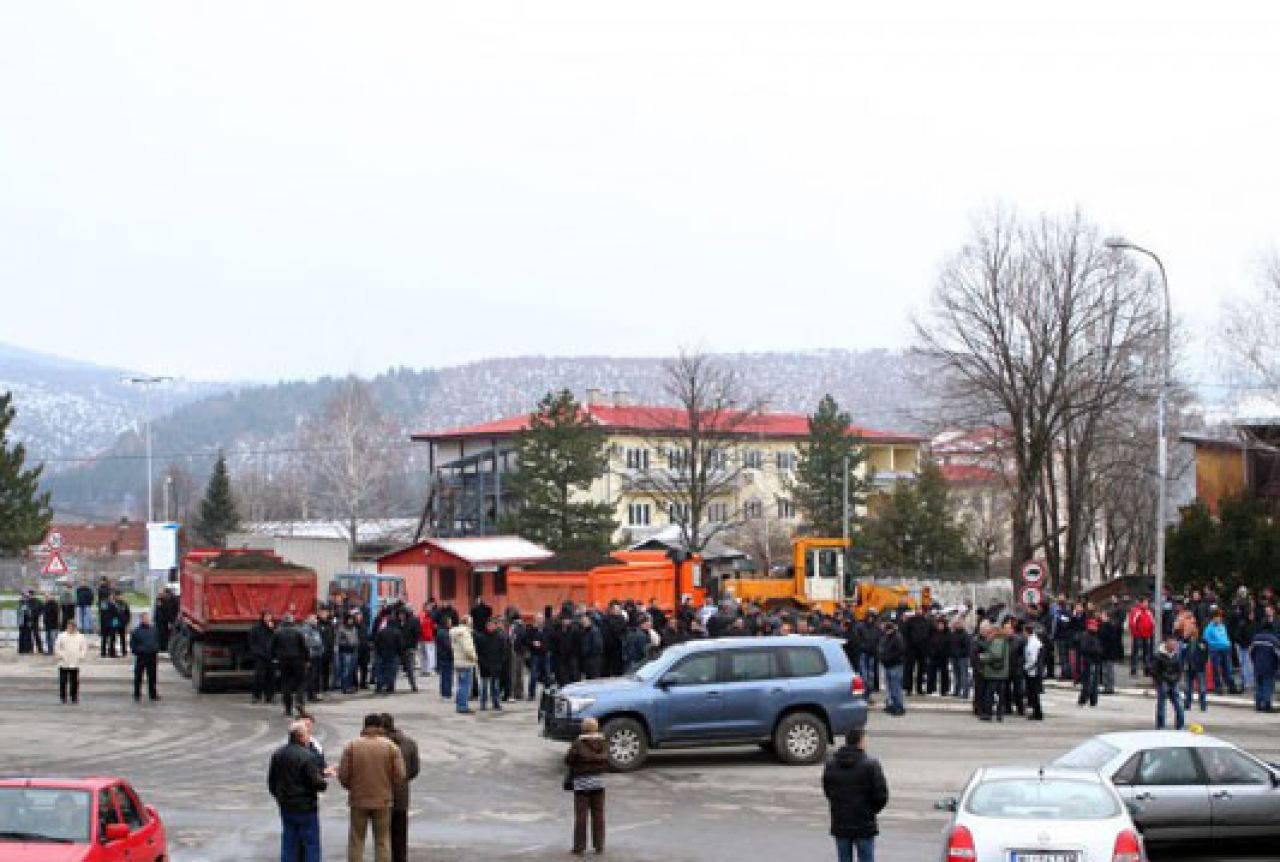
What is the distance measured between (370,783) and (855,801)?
14.4ft

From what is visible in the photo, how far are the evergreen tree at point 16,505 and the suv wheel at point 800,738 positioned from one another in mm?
68347

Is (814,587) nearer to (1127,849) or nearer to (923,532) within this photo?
(923,532)

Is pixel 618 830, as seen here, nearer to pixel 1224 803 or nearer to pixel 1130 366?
pixel 1224 803

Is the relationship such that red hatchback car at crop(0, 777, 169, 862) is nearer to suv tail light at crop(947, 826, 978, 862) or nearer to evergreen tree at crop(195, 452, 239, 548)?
suv tail light at crop(947, 826, 978, 862)

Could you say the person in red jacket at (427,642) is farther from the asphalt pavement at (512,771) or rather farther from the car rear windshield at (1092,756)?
the car rear windshield at (1092,756)

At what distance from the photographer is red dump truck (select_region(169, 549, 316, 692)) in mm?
34281

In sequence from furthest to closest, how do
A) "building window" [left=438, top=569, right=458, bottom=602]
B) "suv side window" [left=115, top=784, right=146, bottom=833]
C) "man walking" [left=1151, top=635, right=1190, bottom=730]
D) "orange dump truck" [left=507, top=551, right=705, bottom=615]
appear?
"building window" [left=438, top=569, right=458, bottom=602] < "orange dump truck" [left=507, top=551, right=705, bottom=615] < "man walking" [left=1151, top=635, right=1190, bottom=730] < "suv side window" [left=115, top=784, right=146, bottom=833]

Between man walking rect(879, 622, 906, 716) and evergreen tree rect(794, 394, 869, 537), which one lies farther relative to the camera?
evergreen tree rect(794, 394, 869, 537)

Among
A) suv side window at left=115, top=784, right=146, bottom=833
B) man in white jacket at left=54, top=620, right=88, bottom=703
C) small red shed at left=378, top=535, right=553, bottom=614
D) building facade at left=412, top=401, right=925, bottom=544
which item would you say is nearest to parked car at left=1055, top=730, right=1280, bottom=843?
suv side window at left=115, top=784, right=146, bottom=833

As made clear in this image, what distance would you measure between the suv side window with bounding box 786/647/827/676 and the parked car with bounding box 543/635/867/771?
14mm

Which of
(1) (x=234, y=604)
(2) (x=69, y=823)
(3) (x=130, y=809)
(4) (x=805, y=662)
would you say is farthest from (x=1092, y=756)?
(1) (x=234, y=604)

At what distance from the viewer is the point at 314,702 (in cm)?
3294

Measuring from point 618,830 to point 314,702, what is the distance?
50.1 feet

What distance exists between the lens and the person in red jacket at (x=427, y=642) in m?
38.3
